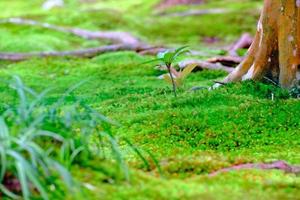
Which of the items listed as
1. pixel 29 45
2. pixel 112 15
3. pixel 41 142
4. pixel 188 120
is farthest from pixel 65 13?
pixel 41 142

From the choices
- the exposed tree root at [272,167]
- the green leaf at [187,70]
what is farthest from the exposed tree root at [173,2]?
the exposed tree root at [272,167]

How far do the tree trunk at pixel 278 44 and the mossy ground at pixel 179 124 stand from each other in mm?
215

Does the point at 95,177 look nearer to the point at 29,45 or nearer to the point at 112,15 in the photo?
the point at 29,45

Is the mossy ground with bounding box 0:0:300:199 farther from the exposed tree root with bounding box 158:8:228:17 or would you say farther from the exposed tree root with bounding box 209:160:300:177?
the exposed tree root with bounding box 158:8:228:17

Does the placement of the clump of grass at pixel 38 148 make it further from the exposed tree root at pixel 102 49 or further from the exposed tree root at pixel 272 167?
the exposed tree root at pixel 102 49

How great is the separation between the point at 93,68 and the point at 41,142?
8040 millimetres

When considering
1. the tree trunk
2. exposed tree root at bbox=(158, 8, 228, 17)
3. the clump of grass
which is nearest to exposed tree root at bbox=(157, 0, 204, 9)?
exposed tree root at bbox=(158, 8, 228, 17)

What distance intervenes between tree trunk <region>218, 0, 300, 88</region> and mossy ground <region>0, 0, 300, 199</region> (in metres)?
0.22

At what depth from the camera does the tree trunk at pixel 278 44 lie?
7.70m

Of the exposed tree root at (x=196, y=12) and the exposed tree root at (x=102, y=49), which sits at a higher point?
the exposed tree root at (x=102, y=49)

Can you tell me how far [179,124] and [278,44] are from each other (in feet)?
6.24

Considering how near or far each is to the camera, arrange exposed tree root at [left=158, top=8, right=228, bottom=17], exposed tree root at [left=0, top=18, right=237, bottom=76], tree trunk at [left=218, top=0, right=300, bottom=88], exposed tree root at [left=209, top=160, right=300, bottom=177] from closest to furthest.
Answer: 1. exposed tree root at [left=209, top=160, right=300, bottom=177]
2. tree trunk at [left=218, top=0, right=300, bottom=88]
3. exposed tree root at [left=0, top=18, right=237, bottom=76]
4. exposed tree root at [left=158, top=8, right=228, bottom=17]

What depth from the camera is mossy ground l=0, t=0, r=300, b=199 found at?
3850 millimetres

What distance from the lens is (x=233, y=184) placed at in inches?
156
